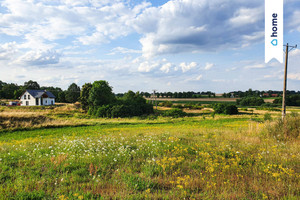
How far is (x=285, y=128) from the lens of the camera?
11.4 m

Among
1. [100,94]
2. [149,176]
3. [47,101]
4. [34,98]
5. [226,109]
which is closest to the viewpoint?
[149,176]

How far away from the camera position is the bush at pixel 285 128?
35.7 ft

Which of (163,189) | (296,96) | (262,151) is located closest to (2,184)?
(163,189)

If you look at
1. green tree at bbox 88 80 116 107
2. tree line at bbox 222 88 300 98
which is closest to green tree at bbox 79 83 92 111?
green tree at bbox 88 80 116 107

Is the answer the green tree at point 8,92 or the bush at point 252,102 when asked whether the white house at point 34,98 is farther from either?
the bush at point 252,102

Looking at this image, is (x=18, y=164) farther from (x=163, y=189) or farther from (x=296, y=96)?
(x=296, y=96)

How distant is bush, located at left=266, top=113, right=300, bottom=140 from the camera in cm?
1089

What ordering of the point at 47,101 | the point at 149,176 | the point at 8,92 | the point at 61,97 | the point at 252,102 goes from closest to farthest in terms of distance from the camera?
the point at 149,176
the point at 47,101
the point at 8,92
the point at 61,97
the point at 252,102

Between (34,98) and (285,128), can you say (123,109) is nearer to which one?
(34,98)

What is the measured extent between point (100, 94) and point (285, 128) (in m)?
46.5

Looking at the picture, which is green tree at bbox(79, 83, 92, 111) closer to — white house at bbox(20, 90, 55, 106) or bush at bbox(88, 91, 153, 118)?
bush at bbox(88, 91, 153, 118)

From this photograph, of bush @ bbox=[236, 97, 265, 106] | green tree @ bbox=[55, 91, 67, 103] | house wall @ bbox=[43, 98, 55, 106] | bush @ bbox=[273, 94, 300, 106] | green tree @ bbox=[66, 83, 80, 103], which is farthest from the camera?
bush @ bbox=[236, 97, 265, 106]

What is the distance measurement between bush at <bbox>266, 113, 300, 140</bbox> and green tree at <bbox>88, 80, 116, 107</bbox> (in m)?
45.0

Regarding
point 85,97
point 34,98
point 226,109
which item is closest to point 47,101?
point 34,98
